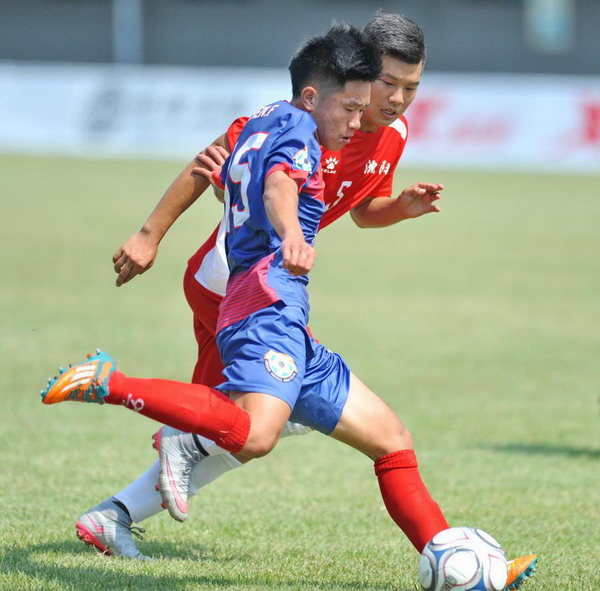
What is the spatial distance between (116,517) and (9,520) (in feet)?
2.45

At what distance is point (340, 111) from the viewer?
3.99 metres

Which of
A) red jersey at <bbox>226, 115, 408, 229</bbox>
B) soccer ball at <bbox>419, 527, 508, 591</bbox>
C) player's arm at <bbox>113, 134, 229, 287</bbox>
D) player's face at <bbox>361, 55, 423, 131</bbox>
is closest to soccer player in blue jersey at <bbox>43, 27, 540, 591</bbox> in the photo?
soccer ball at <bbox>419, 527, 508, 591</bbox>

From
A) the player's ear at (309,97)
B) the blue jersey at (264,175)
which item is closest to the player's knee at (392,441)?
the blue jersey at (264,175)

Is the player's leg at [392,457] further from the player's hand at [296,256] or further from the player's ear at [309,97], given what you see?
the player's ear at [309,97]

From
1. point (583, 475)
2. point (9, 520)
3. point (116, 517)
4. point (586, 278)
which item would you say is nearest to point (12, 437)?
point (9, 520)

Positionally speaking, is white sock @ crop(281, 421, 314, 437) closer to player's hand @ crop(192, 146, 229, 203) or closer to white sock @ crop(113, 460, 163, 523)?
white sock @ crop(113, 460, 163, 523)

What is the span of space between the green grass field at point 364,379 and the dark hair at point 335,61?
1.85 meters

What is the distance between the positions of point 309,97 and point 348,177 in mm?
697

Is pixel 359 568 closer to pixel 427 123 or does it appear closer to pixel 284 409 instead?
pixel 284 409

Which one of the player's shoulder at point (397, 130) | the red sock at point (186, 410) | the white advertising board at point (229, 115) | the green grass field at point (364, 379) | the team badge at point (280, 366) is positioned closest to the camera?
the red sock at point (186, 410)

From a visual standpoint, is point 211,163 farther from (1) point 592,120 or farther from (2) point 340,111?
(1) point 592,120

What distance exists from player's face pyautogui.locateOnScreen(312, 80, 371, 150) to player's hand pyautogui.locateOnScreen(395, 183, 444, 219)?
721mm

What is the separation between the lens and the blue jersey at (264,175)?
3.88 meters

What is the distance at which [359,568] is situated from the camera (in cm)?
445
